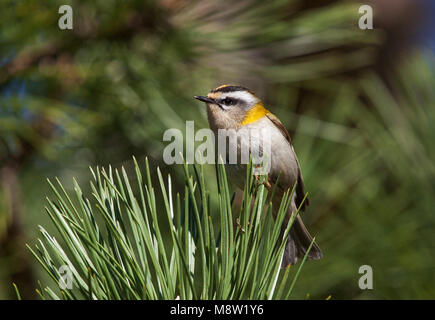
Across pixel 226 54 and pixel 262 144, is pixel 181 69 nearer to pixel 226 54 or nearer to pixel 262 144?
pixel 226 54

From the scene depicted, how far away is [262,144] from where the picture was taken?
7.66 feet

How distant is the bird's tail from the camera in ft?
6.50

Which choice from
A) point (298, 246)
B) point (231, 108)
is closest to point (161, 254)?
point (298, 246)

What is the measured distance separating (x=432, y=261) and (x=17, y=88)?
71.8 inches

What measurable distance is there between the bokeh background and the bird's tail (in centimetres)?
10

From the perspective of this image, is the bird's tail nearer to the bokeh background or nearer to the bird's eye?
the bokeh background

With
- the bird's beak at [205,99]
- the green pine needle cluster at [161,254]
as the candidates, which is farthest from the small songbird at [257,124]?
the green pine needle cluster at [161,254]

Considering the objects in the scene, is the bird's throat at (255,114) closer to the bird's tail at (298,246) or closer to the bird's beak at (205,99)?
the bird's beak at (205,99)

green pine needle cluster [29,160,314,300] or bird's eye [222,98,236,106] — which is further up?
bird's eye [222,98,236,106]

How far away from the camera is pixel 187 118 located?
7.90ft

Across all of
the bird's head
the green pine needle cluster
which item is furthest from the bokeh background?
the green pine needle cluster

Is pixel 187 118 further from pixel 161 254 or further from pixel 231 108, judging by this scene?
pixel 161 254
